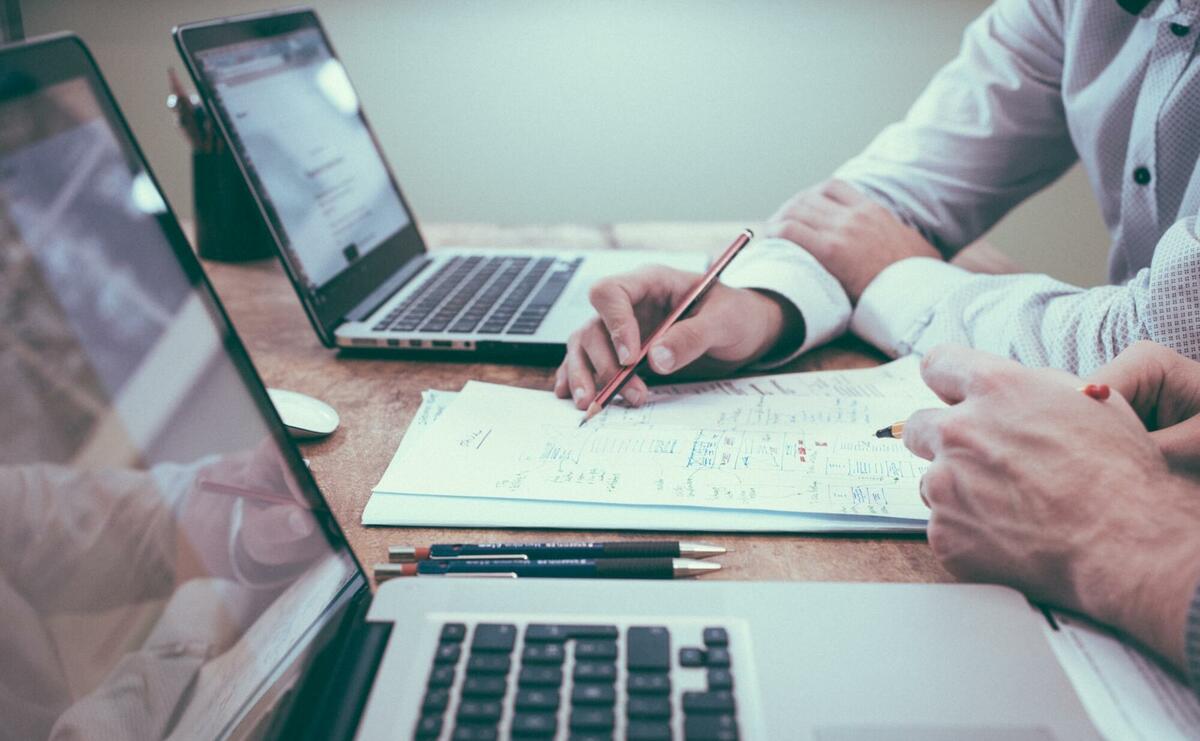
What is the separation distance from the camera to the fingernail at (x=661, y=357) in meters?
0.68

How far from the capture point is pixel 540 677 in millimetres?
362

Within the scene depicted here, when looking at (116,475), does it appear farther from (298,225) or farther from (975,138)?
(975,138)

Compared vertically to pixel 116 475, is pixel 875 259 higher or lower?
lower

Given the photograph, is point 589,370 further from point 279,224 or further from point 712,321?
point 279,224

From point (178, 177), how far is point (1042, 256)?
2066 mm

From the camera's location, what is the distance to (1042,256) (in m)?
2.11

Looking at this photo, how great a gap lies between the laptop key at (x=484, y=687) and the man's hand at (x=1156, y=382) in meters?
0.40

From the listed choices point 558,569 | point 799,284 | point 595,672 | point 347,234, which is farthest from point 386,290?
point 595,672

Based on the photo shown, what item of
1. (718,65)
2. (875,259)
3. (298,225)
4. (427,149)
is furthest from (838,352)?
(427,149)

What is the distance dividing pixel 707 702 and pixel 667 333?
38 cm

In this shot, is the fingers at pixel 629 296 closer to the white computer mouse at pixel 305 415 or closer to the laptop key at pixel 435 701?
the white computer mouse at pixel 305 415

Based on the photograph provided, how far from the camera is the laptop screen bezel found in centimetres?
76

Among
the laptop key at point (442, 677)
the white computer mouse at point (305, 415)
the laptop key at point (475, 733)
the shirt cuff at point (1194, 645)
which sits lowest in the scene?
the shirt cuff at point (1194, 645)

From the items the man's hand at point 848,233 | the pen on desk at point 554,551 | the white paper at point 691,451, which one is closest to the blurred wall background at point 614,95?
the man's hand at point 848,233
